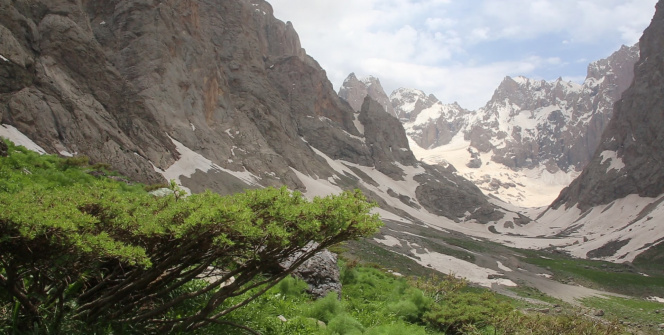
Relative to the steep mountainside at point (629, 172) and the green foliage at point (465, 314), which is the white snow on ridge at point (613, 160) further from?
the green foliage at point (465, 314)

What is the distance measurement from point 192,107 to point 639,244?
91.3 metres

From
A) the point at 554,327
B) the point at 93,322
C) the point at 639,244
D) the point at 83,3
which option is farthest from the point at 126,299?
the point at 639,244

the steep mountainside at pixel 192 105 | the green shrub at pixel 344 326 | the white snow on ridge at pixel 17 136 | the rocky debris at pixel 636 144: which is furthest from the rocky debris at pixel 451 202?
the green shrub at pixel 344 326

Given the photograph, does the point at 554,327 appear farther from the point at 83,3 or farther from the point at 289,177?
the point at 83,3

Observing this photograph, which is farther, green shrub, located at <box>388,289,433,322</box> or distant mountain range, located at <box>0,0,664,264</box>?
distant mountain range, located at <box>0,0,664,264</box>

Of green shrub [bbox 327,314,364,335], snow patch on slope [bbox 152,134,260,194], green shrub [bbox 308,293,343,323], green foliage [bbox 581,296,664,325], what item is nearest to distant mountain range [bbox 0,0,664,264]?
snow patch on slope [bbox 152,134,260,194]

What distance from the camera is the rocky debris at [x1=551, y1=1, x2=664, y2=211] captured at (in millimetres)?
114125

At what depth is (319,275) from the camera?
48.1 feet

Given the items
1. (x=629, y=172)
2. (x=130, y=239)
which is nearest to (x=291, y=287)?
(x=130, y=239)

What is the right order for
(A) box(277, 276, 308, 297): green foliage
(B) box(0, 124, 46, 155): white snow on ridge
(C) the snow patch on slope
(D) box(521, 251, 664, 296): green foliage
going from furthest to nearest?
1. (C) the snow patch on slope
2. (D) box(521, 251, 664, 296): green foliage
3. (B) box(0, 124, 46, 155): white snow on ridge
4. (A) box(277, 276, 308, 297): green foliage

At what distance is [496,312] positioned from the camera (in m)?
12.4

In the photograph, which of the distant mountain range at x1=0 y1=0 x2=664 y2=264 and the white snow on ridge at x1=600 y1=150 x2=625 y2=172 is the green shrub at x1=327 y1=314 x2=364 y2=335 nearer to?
the distant mountain range at x1=0 y1=0 x2=664 y2=264

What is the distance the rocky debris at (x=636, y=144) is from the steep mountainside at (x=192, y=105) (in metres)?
35.7

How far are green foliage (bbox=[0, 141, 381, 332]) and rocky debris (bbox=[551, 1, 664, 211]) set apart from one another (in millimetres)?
133382
